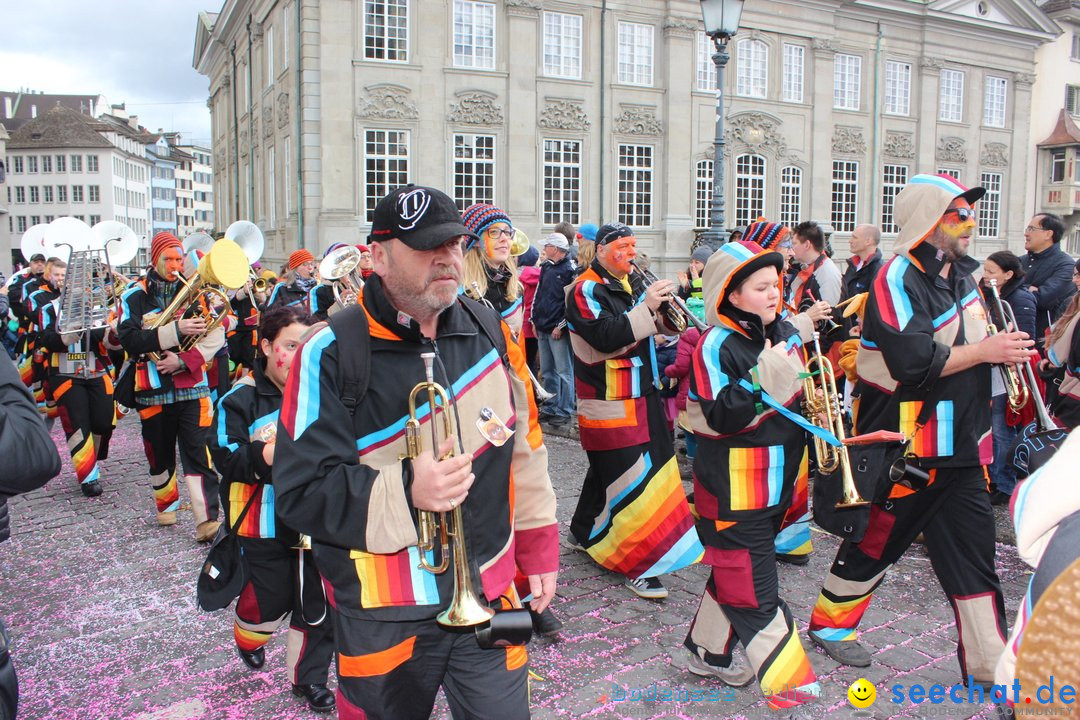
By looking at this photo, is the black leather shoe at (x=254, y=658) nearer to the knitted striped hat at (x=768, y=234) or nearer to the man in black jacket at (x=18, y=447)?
the man in black jacket at (x=18, y=447)

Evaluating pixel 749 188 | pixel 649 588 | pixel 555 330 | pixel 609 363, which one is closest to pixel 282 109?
pixel 749 188

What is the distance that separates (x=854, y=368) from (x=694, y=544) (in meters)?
1.38

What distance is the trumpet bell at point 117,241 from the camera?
29.7 ft

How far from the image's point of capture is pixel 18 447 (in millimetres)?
2057

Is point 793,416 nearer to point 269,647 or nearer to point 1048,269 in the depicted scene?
point 269,647

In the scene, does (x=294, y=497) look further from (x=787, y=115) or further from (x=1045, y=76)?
(x=1045, y=76)

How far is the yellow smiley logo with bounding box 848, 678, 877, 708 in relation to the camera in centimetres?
363

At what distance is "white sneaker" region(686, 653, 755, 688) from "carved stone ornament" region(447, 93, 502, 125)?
21.4m

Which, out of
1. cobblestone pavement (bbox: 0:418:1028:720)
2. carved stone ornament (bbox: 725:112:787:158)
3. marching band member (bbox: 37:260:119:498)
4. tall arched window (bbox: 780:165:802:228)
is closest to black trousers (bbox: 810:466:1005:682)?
cobblestone pavement (bbox: 0:418:1028:720)

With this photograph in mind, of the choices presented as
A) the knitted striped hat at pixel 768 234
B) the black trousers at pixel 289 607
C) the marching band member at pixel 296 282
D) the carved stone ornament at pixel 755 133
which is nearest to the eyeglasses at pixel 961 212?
the knitted striped hat at pixel 768 234

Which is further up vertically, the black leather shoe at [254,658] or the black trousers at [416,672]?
the black trousers at [416,672]

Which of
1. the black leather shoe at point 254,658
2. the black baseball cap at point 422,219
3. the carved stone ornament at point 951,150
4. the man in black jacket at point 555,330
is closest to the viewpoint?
the black baseball cap at point 422,219

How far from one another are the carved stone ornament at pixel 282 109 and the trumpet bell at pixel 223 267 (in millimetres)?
19883

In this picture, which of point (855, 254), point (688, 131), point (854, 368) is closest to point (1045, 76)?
point (688, 131)
